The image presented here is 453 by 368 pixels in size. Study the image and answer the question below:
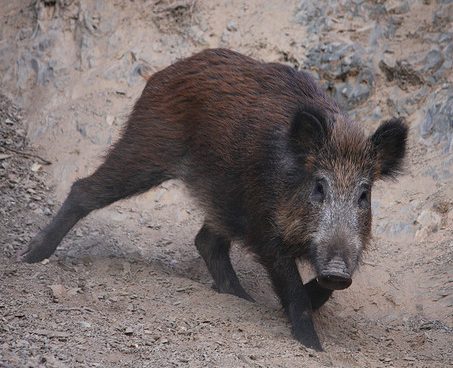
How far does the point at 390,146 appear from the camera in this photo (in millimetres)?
6578

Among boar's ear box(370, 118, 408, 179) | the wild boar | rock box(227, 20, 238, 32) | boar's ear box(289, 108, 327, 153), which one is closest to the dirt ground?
rock box(227, 20, 238, 32)

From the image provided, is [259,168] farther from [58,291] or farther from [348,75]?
[348,75]

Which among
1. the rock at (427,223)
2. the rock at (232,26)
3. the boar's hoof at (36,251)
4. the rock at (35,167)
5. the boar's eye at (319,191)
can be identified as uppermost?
the rock at (232,26)

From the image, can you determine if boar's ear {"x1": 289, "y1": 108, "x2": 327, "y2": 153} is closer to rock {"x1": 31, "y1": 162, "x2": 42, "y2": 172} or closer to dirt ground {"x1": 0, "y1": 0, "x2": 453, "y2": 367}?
dirt ground {"x1": 0, "y1": 0, "x2": 453, "y2": 367}

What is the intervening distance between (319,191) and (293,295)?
33.4 inches

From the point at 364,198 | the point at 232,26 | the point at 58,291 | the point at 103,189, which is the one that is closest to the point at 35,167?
the point at 103,189

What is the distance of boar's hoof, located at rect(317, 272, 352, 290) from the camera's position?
18.1 feet

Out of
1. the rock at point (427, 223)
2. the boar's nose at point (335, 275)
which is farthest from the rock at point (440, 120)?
the boar's nose at point (335, 275)

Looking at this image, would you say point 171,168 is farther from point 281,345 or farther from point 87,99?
point 87,99

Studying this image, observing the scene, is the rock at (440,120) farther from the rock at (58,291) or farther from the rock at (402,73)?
the rock at (58,291)

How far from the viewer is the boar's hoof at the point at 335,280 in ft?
18.1

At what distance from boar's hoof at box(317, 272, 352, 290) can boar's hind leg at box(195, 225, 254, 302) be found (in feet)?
5.86

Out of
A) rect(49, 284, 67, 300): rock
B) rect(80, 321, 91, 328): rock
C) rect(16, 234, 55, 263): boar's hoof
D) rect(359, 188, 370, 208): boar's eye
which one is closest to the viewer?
rect(80, 321, 91, 328): rock

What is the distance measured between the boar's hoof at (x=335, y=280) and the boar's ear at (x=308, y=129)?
4.01ft
